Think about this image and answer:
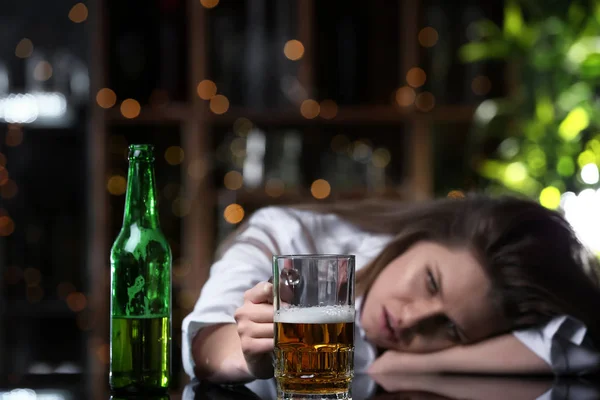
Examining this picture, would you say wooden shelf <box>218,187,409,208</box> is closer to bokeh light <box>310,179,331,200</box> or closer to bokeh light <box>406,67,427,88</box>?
bokeh light <box>310,179,331,200</box>

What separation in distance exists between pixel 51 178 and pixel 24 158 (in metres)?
0.13

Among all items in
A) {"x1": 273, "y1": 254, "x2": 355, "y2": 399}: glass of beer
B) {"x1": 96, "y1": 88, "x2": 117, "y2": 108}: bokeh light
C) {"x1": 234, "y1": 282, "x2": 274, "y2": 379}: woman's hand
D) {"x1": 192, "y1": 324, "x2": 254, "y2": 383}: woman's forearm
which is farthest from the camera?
{"x1": 96, "y1": 88, "x2": 117, "y2": 108}: bokeh light

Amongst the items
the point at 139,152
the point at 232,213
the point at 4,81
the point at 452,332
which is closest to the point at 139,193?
the point at 139,152

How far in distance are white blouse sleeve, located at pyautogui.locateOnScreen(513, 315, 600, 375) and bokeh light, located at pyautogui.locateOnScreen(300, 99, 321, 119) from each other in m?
2.02

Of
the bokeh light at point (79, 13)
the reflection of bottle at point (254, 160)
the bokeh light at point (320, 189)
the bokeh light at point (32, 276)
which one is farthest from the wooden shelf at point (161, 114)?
the bokeh light at point (32, 276)

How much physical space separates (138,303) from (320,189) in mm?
2356

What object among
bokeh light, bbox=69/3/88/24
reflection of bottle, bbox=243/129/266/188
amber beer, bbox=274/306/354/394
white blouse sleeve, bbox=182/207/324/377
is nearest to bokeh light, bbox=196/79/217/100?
reflection of bottle, bbox=243/129/266/188

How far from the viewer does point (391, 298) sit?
1.27 m

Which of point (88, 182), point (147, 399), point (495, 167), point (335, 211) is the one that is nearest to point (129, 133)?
point (88, 182)

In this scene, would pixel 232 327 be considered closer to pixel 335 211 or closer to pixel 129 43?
pixel 335 211

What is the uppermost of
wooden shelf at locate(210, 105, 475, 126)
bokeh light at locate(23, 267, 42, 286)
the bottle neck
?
wooden shelf at locate(210, 105, 475, 126)

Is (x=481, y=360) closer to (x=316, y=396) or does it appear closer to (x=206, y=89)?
→ (x=316, y=396)

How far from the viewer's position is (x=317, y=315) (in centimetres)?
83

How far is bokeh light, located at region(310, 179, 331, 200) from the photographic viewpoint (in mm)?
3287
